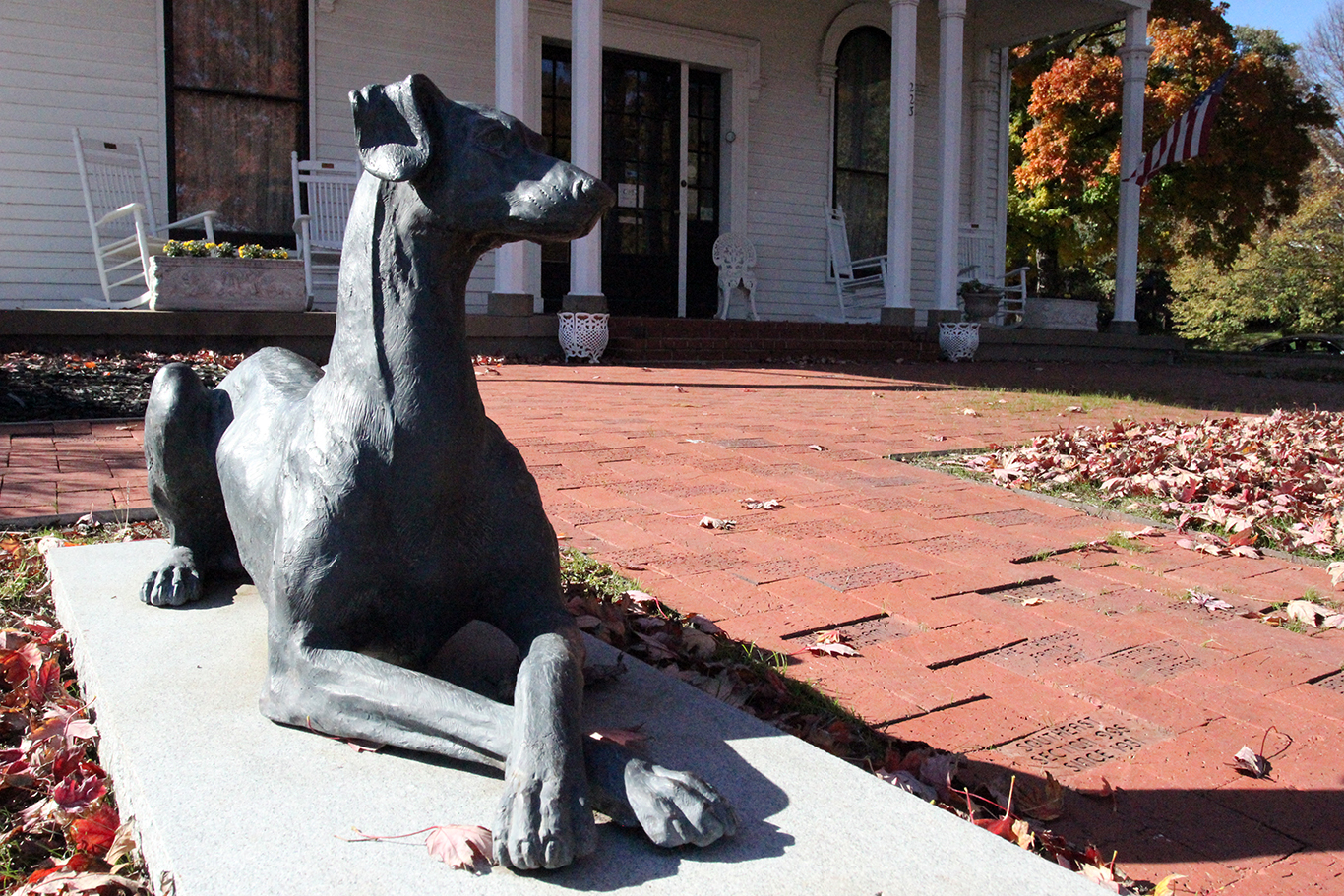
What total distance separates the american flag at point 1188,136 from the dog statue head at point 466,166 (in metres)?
13.8

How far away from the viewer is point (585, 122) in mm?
10609

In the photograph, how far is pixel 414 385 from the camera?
1.70 metres

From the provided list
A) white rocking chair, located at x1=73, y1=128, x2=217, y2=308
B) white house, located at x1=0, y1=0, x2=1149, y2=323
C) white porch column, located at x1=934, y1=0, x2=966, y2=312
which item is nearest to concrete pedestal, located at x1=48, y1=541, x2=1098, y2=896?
white rocking chair, located at x1=73, y1=128, x2=217, y2=308

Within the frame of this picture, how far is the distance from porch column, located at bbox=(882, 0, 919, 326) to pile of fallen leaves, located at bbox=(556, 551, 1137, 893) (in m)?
10.6

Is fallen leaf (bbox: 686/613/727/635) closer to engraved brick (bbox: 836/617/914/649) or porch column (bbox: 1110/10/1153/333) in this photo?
engraved brick (bbox: 836/617/914/649)

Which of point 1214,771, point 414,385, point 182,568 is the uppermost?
point 414,385

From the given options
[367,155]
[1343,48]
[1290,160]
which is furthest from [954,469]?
[1343,48]

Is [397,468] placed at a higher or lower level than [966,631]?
higher

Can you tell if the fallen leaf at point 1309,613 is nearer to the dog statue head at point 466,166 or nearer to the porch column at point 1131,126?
the dog statue head at point 466,166

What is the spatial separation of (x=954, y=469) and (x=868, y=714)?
3.22m

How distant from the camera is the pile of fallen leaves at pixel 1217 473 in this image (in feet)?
14.1

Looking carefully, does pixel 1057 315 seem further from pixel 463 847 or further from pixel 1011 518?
pixel 463 847

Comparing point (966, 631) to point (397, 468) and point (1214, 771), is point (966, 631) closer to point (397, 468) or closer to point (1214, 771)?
point (1214, 771)

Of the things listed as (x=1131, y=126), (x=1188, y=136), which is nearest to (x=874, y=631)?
(x=1188, y=136)
